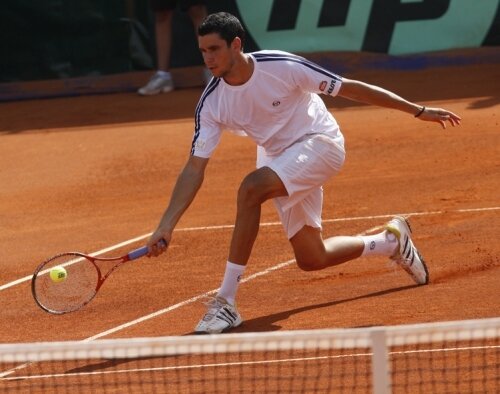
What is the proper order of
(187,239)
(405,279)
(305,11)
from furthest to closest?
(305,11)
(187,239)
(405,279)

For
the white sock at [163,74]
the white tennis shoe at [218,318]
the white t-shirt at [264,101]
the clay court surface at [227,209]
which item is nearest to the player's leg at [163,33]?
the white sock at [163,74]

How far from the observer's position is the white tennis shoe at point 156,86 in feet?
47.6

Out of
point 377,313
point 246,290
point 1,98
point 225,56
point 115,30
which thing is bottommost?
point 1,98

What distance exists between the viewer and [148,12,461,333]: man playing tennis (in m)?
7.11

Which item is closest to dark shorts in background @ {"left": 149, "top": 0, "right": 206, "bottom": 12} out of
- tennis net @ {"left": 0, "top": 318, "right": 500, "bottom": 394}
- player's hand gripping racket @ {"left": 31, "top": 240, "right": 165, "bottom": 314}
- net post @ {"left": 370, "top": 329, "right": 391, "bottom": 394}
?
player's hand gripping racket @ {"left": 31, "top": 240, "right": 165, "bottom": 314}

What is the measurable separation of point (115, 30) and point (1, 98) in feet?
5.29

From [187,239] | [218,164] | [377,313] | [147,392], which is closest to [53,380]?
[147,392]

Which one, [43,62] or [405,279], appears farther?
[43,62]

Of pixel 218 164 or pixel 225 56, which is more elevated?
pixel 225 56

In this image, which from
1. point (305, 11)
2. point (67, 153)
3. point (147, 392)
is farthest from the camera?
point (305, 11)

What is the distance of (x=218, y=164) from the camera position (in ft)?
40.0

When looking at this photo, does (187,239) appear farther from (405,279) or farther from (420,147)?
(420,147)

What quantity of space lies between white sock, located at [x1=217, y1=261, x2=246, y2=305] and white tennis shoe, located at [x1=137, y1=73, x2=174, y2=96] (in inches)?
292

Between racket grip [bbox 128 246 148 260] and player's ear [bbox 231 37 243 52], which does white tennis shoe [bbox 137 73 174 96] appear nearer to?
player's ear [bbox 231 37 243 52]
